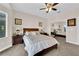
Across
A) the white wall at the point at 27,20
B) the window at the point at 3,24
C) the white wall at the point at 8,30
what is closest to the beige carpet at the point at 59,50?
the white wall at the point at 8,30

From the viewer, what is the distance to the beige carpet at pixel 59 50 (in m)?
2.46

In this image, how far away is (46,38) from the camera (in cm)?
332

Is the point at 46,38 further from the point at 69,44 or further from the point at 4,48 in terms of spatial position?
the point at 4,48

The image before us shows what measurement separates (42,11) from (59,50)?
141cm

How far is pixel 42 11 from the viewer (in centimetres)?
278

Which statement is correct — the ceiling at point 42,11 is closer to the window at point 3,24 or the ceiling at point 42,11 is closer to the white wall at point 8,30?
the white wall at point 8,30

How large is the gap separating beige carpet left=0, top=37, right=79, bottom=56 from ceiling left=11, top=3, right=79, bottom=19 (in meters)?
0.81

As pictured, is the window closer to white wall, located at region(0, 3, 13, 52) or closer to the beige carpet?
white wall, located at region(0, 3, 13, 52)

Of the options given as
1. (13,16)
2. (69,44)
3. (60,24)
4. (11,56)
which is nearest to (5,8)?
(13,16)

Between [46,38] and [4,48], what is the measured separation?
1.53 m

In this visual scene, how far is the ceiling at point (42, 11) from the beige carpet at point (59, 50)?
81cm

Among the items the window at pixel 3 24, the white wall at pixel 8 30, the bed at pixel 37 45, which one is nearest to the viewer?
the window at pixel 3 24

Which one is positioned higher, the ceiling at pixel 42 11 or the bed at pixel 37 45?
the ceiling at pixel 42 11

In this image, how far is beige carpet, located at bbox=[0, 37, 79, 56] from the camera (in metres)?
2.46
